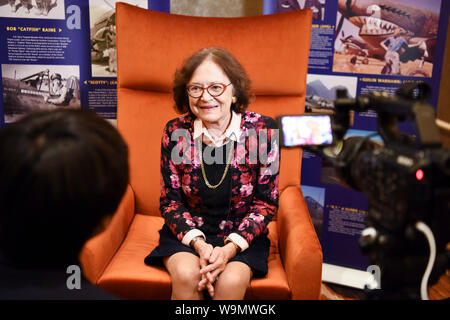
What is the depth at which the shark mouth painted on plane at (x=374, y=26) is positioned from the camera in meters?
2.01

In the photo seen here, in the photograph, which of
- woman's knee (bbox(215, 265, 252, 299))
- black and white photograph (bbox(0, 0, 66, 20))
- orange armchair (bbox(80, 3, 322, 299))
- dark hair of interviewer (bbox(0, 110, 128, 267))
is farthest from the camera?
black and white photograph (bbox(0, 0, 66, 20))

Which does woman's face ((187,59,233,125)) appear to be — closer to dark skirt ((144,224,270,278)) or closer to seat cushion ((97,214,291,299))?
dark skirt ((144,224,270,278))

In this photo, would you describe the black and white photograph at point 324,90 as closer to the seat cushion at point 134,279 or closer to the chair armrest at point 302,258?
the chair armrest at point 302,258

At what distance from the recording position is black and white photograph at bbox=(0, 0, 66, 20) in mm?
2129

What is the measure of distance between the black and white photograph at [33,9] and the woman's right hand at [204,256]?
4.50ft

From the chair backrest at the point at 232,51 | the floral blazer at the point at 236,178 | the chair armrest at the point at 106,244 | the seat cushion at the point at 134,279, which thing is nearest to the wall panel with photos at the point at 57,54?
the chair backrest at the point at 232,51

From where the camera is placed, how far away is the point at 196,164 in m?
1.70

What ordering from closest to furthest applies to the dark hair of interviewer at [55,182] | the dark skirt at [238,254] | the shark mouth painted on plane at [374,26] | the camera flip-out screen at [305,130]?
the dark hair of interviewer at [55,182] → the camera flip-out screen at [305,130] → the dark skirt at [238,254] → the shark mouth painted on plane at [374,26]

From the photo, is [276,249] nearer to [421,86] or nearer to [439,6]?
[421,86]

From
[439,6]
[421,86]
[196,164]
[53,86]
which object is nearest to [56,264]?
[421,86]

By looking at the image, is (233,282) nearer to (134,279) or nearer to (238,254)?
(238,254)

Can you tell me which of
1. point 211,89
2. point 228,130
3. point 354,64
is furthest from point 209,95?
point 354,64

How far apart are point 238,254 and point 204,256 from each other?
146 millimetres

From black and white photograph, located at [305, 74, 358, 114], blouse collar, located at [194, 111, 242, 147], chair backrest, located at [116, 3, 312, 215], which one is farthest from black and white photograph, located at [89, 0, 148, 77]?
black and white photograph, located at [305, 74, 358, 114]
